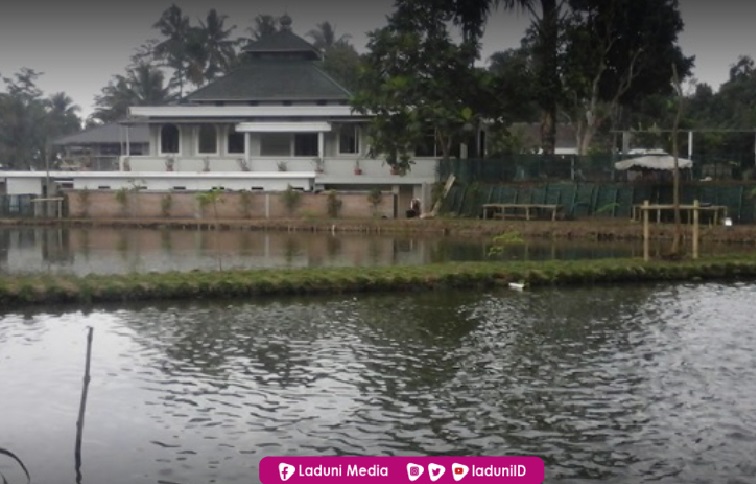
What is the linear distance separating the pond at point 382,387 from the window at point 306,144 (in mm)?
34829

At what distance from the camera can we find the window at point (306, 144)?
54719mm

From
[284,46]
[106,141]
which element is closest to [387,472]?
[284,46]

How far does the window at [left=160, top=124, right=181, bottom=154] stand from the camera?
183 ft

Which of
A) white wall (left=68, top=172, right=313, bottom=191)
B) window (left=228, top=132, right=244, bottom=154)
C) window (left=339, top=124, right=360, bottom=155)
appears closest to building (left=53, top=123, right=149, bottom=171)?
white wall (left=68, top=172, right=313, bottom=191)

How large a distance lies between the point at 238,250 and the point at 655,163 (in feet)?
65.7

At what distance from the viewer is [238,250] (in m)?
33.8

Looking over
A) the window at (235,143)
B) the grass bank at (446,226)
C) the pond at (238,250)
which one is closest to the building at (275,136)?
the window at (235,143)

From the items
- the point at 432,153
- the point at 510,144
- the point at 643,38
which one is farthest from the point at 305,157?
the point at 643,38

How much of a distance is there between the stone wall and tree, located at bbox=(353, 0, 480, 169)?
A: 2.90 meters

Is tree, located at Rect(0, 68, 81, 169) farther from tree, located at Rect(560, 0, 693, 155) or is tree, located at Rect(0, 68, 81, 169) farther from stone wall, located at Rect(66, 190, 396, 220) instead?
tree, located at Rect(560, 0, 693, 155)

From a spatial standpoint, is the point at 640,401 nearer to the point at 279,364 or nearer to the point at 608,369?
the point at 608,369

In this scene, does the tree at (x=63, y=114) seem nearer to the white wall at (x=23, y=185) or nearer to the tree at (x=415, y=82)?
the white wall at (x=23, y=185)

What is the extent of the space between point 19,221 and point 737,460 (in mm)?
45144

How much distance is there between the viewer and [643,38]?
157 ft
